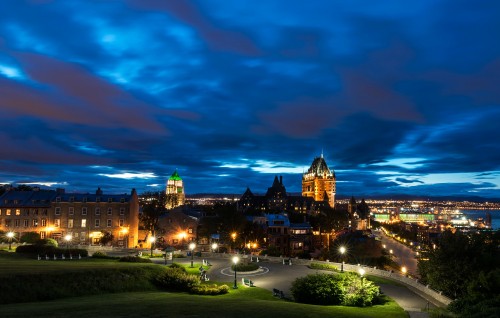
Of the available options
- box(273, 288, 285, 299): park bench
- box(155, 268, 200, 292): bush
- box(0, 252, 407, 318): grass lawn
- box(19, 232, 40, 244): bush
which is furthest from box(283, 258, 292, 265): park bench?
box(19, 232, 40, 244): bush

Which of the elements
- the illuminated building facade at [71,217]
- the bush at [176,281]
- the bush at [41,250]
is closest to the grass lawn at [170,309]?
the bush at [176,281]

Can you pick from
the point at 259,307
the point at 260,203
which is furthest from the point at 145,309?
the point at 260,203

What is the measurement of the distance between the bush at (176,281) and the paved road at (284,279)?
7.02 metres

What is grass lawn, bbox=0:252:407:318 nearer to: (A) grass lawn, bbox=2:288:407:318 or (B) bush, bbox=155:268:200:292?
(A) grass lawn, bbox=2:288:407:318

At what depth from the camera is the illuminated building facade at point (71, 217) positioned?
274 ft

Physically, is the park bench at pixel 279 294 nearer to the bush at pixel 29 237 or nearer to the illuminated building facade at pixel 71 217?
the illuminated building facade at pixel 71 217

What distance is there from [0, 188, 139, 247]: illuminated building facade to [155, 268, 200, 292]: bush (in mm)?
48294

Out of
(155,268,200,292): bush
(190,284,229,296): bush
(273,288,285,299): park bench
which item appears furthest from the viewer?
(155,268,200,292): bush

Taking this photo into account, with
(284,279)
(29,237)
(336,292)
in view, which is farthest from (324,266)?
(29,237)

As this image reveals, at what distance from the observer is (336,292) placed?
3447cm

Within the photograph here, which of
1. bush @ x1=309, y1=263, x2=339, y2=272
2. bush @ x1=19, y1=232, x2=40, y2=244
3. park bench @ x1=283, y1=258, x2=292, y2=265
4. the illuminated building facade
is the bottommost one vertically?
park bench @ x1=283, y1=258, x2=292, y2=265

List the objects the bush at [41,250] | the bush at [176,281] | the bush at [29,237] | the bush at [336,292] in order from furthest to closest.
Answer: the bush at [29,237], the bush at [41,250], the bush at [176,281], the bush at [336,292]

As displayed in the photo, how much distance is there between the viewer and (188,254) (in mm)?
66812

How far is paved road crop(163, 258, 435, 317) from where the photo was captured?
3474cm
